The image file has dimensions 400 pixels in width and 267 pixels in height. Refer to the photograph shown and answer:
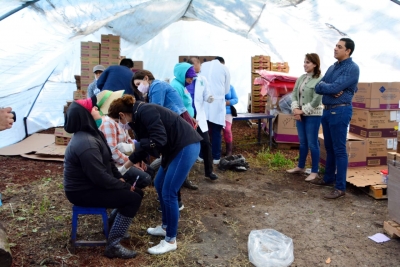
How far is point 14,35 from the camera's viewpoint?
194 inches

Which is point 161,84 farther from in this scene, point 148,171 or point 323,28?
point 323,28

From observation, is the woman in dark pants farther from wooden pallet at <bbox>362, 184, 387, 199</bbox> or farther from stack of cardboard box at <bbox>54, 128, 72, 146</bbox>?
stack of cardboard box at <bbox>54, 128, 72, 146</bbox>

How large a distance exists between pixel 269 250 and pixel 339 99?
2046mm

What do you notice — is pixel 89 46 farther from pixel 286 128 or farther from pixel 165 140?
pixel 165 140

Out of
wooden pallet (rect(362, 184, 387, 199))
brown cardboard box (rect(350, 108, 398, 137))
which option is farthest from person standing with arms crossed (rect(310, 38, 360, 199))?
brown cardboard box (rect(350, 108, 398, 137))

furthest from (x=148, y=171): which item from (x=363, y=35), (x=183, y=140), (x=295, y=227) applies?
(x=363, y=35)

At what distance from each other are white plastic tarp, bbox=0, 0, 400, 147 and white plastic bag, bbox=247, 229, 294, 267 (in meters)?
3.64

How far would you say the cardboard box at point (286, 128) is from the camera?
23.9 ft

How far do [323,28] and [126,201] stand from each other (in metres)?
4.80

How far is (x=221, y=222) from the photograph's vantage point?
12.9 feet

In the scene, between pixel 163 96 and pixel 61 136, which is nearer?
pixel 163 96

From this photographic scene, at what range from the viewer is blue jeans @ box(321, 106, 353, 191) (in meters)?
4.30

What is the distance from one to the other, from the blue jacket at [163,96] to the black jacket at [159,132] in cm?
90

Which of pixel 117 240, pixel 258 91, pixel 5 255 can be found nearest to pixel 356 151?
pixel 117 240
